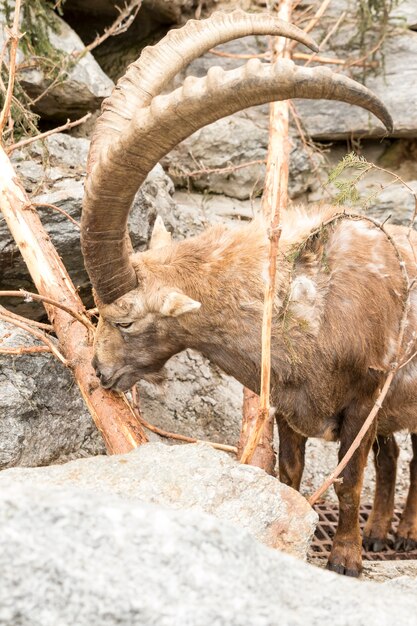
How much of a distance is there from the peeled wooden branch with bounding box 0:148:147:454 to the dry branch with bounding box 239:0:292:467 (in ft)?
2.63

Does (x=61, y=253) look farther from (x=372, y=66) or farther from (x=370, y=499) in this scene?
(x=372, y=66)

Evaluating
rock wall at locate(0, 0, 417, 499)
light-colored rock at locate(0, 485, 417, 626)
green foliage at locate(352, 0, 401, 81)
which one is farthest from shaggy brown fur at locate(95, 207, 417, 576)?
green foliage at locate(352, 0, 401, 81)

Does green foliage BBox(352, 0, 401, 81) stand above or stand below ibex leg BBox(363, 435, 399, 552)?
above

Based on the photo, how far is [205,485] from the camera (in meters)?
3.60

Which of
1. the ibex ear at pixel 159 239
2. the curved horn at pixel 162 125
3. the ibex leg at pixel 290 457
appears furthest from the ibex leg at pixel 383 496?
the curved horn at pixel 162 125

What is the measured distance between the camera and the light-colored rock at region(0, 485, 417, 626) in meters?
2.12

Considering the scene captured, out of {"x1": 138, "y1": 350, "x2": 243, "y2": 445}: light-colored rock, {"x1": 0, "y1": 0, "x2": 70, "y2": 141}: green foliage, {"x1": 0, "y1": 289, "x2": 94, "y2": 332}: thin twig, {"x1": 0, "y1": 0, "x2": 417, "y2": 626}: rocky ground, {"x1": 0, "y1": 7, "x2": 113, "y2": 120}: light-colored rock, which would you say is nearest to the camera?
{"x1": 0, "y1": 0, "x2": 417, "y2": 626}: rocky ground

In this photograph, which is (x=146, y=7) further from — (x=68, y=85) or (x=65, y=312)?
(x=65, y=312)

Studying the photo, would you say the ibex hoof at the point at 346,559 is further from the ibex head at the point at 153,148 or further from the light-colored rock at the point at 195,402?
the light-colored rock at the point at 195,402

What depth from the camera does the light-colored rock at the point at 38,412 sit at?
566 cm

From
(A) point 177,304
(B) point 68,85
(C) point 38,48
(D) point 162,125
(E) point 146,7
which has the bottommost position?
(A) point 177,304

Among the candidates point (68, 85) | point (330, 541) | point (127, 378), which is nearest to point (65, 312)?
point (127, 378)

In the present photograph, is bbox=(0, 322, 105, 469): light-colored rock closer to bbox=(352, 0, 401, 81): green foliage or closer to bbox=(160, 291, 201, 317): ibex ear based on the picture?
bbox=(160, 291, 201, 317): ibex ear

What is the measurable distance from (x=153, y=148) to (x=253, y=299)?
1.22m
